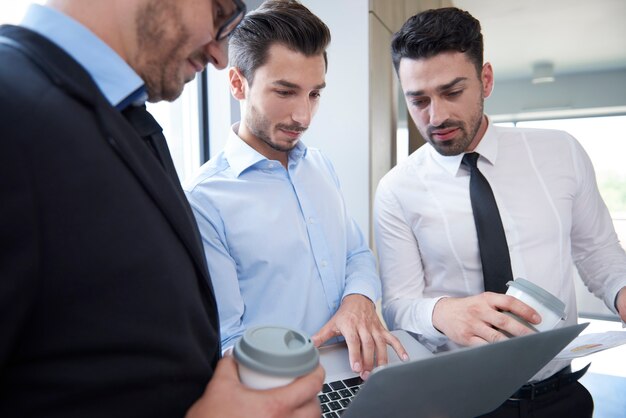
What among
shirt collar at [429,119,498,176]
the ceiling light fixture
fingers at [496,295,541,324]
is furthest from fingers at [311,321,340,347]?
the ceiling light fixture

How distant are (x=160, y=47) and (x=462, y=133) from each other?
0.93m

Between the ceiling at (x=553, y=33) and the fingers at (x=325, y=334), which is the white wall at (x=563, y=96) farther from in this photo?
the fingers at (x=325, y=334)

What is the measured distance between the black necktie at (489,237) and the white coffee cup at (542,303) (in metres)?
0.36

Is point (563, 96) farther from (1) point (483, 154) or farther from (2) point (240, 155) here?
(2) point (240, 155)

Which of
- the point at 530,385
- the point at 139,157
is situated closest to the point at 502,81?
the point at 530,385

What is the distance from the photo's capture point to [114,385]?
454mm

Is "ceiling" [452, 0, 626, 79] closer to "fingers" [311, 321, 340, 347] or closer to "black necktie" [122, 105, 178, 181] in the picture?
"fingers" [311, 321, 340, 347]

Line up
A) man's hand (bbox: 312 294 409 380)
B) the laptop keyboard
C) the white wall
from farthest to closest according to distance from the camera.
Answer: the white wall → man's hand (bbox: 312 294 409 380) → the laptop keyboard

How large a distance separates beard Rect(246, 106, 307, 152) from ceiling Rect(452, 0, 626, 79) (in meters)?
3.10

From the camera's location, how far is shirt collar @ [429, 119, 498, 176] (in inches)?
50.4

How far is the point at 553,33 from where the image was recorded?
4.40 meters

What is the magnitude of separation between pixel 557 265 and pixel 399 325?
1.53 ft

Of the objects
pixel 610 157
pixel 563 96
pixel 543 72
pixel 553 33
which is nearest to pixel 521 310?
pixel 553 33

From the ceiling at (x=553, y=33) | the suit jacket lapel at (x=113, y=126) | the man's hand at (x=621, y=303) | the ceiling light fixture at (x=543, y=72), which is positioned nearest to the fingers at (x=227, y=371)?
the suit jacket lapel at (x=113, y=126)
